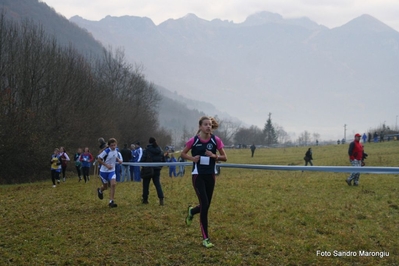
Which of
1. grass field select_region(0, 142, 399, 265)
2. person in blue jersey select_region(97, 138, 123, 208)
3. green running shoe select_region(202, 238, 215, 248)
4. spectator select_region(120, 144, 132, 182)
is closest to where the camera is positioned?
grass field select_region(0, 142, 399, 265)

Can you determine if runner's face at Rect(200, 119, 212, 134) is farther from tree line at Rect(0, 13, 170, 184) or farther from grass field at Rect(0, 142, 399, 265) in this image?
tree line at Rect(0, 13, 170, 184)

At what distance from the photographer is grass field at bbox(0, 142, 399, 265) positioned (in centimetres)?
748

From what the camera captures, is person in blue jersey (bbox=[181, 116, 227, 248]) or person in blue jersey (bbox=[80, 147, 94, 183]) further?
person in blue jersey (bbox=[80, 147, 94, 183])

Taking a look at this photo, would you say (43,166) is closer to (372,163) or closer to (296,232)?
(372,163)

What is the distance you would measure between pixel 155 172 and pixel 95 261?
6.47 m

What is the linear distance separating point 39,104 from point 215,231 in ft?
113

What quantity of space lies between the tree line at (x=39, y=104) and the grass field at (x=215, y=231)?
1919 centimetres

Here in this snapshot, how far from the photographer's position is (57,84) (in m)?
41.1

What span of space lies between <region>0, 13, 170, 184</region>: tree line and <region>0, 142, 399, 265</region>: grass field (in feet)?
63.0

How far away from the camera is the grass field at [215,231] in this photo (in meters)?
7.48

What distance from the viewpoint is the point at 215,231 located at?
9266mm

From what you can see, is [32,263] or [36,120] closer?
[32,263]

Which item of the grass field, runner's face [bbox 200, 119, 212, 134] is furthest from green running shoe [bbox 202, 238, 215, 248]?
runner's face [bbox 200, 119, 212, 134]

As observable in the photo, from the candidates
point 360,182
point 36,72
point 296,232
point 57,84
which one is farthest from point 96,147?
point 296,232
